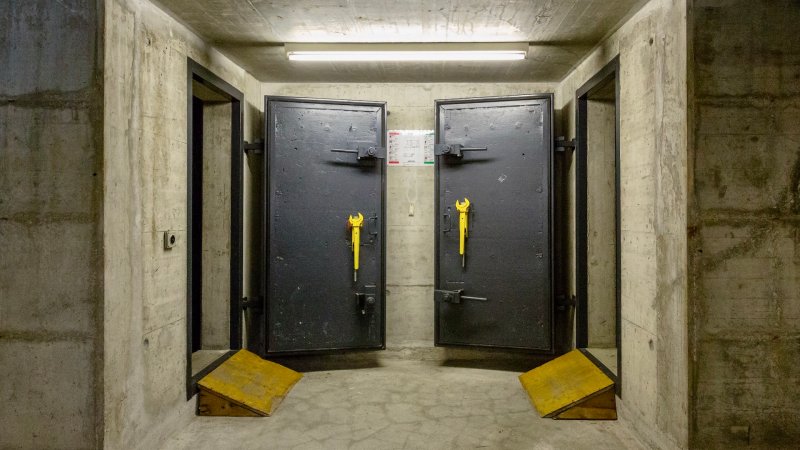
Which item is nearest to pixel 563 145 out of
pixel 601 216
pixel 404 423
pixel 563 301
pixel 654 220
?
pixel 601 216

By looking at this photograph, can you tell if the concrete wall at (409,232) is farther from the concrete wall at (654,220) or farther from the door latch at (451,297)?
the concrete wall at (654,220)

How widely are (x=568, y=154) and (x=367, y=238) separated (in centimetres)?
185

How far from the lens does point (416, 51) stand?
10.6ft

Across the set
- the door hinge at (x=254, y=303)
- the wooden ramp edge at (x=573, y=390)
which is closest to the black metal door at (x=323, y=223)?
the door hinge at (x=254, y=303)

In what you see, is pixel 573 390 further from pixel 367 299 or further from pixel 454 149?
pixel 454 149

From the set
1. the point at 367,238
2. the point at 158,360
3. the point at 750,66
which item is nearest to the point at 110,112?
the point at 158,360

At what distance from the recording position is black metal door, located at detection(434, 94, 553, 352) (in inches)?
143

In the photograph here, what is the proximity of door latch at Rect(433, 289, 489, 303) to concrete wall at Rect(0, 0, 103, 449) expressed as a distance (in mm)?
2439

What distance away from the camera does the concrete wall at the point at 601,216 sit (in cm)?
357

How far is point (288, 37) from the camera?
312 centimetres

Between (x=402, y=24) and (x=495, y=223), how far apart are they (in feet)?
5.61

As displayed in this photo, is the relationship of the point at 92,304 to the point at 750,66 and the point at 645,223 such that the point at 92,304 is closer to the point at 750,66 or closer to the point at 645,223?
the point at 645,223

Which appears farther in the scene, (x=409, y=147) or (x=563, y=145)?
(x=409, y=147)

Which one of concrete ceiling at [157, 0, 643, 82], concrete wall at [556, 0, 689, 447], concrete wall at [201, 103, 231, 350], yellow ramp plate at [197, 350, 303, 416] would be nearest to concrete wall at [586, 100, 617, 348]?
concrete ceiling at [157, 0, 643, 82]
